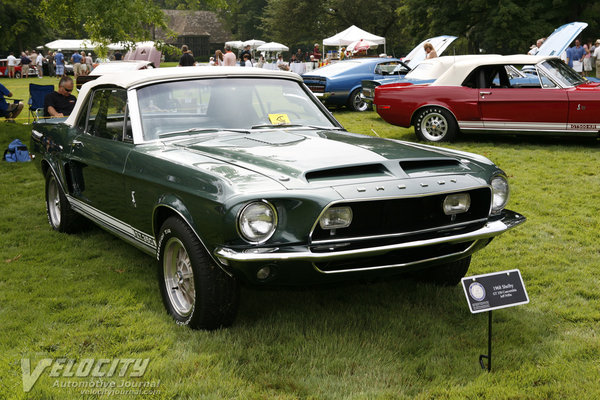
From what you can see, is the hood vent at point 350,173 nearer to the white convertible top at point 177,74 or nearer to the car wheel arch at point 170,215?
the car wheel arch at point 170,215

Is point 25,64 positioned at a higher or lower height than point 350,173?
higher

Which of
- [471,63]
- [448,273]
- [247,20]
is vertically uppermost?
[247,20]

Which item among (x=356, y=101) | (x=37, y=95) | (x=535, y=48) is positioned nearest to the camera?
(x=37, y=95)

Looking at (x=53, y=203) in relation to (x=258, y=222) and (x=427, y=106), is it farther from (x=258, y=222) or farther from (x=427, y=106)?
(x=427, y=106)

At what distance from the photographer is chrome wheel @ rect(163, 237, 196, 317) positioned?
12.9 ft

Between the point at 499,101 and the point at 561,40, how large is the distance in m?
6.53

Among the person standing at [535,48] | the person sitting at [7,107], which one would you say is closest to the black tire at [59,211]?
the person sitting at [7,107]

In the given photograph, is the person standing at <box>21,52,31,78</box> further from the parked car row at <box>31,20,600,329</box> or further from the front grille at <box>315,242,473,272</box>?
the front grille at <box>315,242,473,272</box>

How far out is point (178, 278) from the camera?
4047 millimetres

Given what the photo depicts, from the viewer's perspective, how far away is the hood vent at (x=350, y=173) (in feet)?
11.7

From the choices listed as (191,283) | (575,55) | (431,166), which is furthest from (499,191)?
(575,55)

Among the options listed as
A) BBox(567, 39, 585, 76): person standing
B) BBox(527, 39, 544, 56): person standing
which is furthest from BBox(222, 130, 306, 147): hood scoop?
BBox(567, 39, 585, 76): person standing

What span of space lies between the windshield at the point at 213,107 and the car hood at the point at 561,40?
12.4m

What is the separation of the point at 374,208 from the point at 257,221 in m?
0.66
